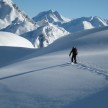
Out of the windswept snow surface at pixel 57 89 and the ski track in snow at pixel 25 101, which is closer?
the ski track in snow at pixel 25 101

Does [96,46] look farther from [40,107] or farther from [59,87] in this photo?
[40,107]

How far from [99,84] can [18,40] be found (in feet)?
305

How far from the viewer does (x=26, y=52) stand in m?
58.9

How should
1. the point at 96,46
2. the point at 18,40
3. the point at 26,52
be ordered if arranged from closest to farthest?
1. the point at 96,46
2. the point at 26,52
3. the point at 18,40

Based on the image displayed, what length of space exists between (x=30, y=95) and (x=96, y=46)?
2907cm

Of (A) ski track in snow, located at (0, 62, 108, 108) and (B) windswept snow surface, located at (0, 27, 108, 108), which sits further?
(B) windswept snow surface, located at (0, 27, 108, 108)

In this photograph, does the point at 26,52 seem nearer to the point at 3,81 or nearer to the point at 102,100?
the point at 3,81

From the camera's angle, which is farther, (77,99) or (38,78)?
(38,78)

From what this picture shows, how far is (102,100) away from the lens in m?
13.8

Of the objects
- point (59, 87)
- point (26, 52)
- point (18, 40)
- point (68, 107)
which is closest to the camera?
point (68, 107)

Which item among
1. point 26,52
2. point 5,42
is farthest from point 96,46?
point 5,42

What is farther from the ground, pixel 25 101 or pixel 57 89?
pixel 57 89

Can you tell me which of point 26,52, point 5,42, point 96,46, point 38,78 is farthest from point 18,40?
point 38,78

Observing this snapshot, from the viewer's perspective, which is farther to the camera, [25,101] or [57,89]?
[57,89]
